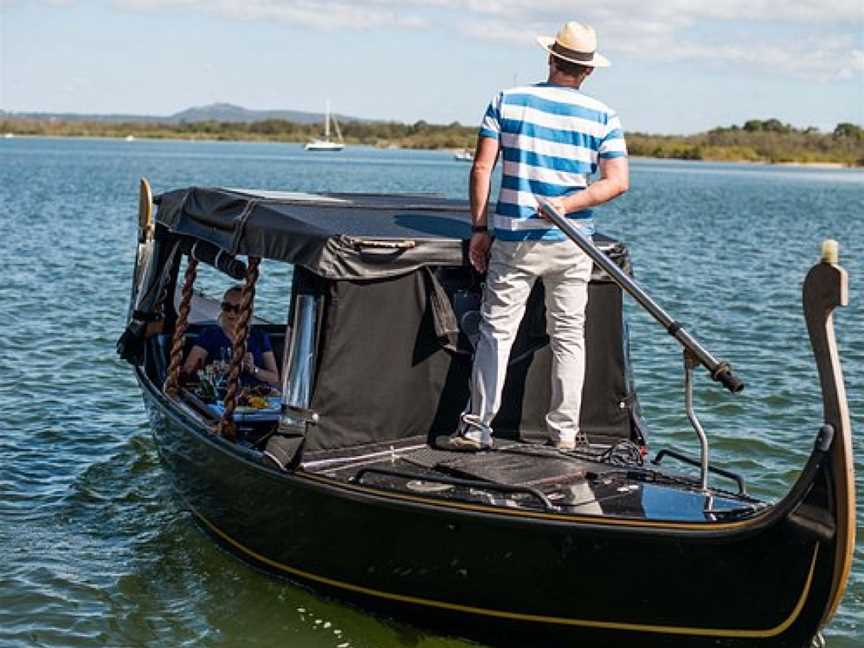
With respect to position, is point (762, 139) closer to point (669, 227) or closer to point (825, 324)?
point (669, 227)

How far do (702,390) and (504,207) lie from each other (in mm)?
7046

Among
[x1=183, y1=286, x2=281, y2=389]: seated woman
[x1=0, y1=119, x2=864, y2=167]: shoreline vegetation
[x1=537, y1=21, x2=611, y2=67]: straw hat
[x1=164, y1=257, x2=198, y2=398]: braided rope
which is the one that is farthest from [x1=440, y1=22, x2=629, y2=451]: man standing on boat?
[x1=0, y1=119, x2=864, y2=167]: shoreline vegetation

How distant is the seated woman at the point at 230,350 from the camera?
9.18 m

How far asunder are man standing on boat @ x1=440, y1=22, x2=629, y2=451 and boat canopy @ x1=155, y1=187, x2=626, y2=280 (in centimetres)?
38

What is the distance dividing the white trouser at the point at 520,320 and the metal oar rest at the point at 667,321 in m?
0.33

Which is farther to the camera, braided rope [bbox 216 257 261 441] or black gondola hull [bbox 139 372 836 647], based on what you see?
braided rope [bbox 216 257 261 441]

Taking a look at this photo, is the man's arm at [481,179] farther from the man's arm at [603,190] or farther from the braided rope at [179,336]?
the braided rope at [179,336]

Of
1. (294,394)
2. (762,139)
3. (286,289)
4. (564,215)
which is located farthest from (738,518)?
(762,139)

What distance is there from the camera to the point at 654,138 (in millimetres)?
150250

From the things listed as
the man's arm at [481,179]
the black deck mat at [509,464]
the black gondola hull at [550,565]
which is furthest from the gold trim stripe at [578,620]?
the man's arm at [481,179]

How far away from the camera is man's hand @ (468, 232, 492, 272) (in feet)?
24.3

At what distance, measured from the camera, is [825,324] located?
18.9 feet

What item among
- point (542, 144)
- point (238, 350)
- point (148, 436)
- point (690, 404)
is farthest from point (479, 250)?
point (148, 436)

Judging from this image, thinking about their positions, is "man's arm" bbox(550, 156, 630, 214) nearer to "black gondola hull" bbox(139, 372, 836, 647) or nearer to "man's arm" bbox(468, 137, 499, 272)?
"man's arm" bbox(468, 137, 499, 272)
